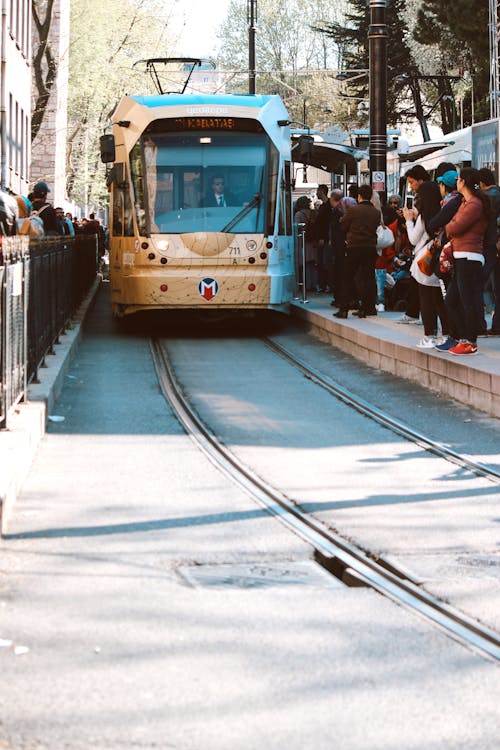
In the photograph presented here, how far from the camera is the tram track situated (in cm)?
565

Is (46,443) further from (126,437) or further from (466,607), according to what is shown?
(466,607)

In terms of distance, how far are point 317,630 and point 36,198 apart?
13.8 m

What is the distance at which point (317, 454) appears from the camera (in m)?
10.5

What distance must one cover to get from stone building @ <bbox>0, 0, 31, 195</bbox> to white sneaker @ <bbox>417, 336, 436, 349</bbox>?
23728 mm

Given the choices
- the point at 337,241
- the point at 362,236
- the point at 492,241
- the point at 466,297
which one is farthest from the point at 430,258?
the point at 337,241

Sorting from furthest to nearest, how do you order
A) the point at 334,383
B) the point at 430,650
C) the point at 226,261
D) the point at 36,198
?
the point at 226,261 < the point at 36,198 < the point at 334,383 < the point at 430,650

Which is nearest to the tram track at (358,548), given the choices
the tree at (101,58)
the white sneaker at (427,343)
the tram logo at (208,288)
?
the white sneaker at (427,343)

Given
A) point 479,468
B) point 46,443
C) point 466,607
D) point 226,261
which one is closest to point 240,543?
point 466,607

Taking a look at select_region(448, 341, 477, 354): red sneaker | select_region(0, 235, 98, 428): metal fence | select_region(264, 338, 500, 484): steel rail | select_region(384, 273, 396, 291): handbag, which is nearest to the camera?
select_region(264, 338, 500, 484): steel rail

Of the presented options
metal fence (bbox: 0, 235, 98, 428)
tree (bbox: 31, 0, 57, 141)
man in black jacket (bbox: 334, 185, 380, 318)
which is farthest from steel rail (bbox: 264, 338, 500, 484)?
tree (bbox: 31, 0, 57, 141)

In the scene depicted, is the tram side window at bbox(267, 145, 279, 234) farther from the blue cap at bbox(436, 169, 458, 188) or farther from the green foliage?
the green foliage

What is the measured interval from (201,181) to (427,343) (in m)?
6.06

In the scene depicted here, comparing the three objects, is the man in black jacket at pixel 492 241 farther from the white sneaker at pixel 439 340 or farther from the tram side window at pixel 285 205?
the tram side window at pixel 285 205

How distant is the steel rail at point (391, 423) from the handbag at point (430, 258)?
4.78ft
